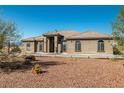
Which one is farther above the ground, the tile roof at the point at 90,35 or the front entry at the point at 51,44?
the tile roof at the point at 90,35

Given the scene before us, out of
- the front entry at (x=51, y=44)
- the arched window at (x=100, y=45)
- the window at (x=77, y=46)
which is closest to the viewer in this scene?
the arched window at (x=100, y=45)

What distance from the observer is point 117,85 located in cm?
1137

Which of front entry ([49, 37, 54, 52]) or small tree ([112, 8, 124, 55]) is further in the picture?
front entry ([49, 37, 54, 52])

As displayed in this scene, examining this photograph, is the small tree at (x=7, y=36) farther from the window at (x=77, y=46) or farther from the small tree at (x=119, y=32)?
the window at (x=77, y=46)

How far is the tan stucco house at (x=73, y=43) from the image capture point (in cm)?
3522

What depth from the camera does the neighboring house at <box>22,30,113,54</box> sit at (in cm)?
3522

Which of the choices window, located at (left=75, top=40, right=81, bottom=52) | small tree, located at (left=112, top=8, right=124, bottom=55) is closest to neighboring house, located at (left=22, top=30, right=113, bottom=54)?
window, located at (left=75, top=40, right=81, bottom=52)

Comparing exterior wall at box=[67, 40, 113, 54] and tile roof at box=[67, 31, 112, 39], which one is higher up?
tile roof at box=[67, 31, 112, 39]

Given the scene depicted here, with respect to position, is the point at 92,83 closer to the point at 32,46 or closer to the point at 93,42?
the point at 93,42

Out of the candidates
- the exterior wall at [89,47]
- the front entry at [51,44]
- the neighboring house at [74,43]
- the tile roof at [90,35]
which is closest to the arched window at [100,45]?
the neighboring house at [74,43]

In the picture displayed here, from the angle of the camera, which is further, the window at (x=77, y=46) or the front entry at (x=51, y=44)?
the front entry at (x=51, y=44)

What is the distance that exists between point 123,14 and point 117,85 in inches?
221

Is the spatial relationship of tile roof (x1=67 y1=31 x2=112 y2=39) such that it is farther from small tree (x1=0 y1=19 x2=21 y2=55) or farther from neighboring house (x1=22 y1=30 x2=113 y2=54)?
small tree (x1=0 y1=19 x2=21 y2=55)
